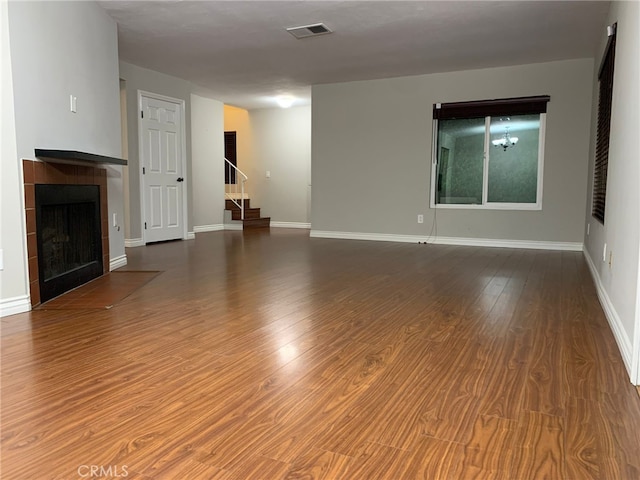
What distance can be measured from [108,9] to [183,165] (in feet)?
10.6

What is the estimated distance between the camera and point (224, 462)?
134 centimetres

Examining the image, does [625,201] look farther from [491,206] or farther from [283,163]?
[283,163]

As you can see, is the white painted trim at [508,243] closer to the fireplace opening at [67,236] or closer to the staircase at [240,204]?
the staircase at [240,204]

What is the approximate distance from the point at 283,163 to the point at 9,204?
6.98 metres

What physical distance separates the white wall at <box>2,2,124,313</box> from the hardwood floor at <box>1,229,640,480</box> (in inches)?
28.5

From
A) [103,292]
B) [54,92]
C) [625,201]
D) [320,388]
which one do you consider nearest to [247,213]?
[103,292]

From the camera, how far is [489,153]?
6.58 metres

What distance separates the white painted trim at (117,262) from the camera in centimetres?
456

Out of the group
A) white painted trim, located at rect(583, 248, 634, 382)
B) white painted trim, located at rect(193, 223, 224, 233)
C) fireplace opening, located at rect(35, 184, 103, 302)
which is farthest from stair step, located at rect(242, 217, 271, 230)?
white painted trim, located at rect(583, 248, 634, 382)

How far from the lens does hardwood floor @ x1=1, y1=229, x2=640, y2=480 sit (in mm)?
1358

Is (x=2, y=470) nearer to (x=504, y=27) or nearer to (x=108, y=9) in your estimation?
(x=108, y=9)

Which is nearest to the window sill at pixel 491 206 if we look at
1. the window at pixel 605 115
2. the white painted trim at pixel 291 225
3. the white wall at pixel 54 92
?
the window at pixel 605 115

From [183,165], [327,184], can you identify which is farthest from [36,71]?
[327,184]

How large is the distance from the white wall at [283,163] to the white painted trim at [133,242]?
3.62 metres
